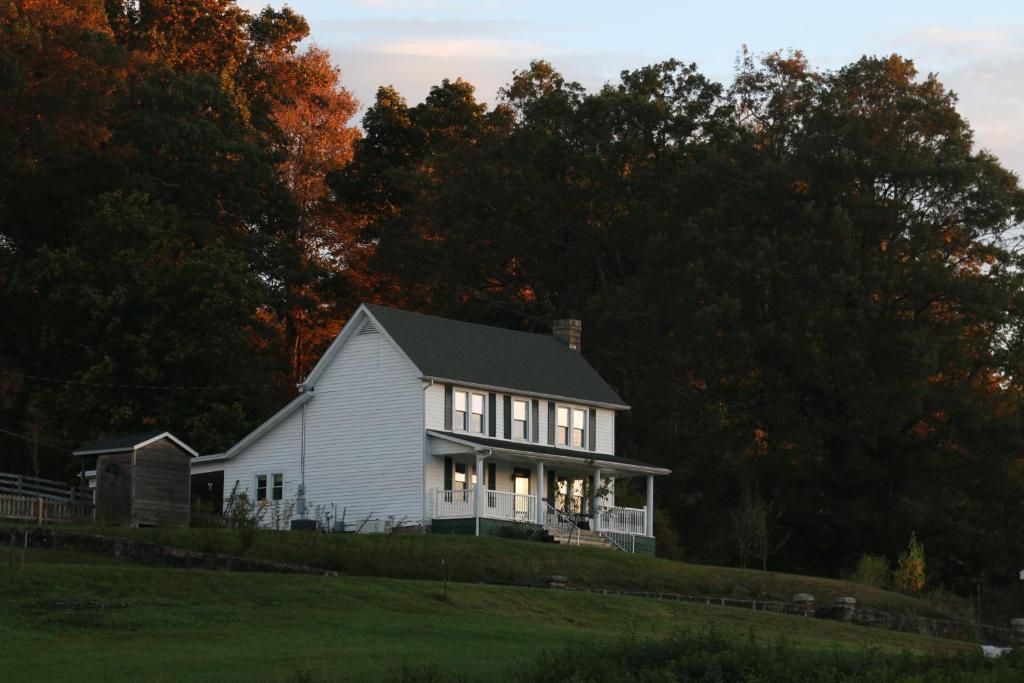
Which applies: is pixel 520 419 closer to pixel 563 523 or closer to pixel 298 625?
pixel 563 523

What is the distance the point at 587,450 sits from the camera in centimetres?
6412

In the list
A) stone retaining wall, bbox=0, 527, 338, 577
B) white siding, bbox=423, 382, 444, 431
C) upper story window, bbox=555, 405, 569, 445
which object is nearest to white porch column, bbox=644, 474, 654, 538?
upper story window, bbox=555, 405, 569, 445

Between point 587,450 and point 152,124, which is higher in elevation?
point 152,124

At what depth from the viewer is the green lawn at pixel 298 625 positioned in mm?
28797

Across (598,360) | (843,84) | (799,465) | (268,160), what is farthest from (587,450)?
(268,160)

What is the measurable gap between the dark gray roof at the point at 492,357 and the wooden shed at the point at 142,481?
27.0ft

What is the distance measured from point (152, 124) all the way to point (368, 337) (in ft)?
81.0

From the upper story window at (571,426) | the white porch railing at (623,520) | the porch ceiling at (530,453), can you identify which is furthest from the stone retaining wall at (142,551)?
the upper story window at (571,426)

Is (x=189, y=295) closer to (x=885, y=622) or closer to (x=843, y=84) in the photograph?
(x=843, y=84)

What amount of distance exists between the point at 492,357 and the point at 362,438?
6.10 metres

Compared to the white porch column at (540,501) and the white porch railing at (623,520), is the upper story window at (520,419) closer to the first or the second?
the white porch column at (540,501)

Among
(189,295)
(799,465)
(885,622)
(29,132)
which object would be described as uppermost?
(29,132)

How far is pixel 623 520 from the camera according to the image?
6141 centimetres

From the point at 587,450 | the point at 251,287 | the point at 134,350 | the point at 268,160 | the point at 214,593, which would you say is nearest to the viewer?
the point at 214,593
